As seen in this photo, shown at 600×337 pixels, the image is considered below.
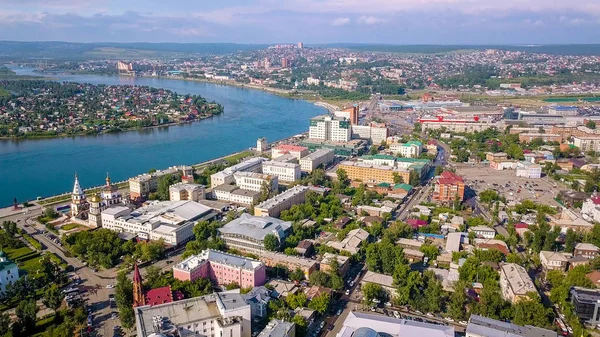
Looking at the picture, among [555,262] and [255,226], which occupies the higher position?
[255,226]

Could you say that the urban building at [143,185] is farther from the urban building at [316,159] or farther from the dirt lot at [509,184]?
the dirt lot at [509,184]

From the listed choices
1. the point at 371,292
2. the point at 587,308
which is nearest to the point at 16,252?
the point at 371,292

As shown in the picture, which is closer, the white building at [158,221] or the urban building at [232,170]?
the white building at [158,221]

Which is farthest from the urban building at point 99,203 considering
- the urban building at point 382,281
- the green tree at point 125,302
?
the urban building at point 382,281

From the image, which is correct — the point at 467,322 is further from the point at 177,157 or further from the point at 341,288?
the point at 177,157

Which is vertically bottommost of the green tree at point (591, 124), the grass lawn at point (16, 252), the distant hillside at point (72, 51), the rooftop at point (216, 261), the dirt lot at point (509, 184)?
the dirt lot at point (509, 184)

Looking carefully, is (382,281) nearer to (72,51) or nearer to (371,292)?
(371,292)
